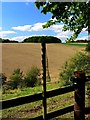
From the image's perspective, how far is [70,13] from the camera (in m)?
9.41

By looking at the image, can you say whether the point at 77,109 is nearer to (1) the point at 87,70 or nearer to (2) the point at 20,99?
(2) the point at 20,99

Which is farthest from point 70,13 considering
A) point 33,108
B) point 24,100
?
point 24,100

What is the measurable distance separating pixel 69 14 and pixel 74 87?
3.36 m

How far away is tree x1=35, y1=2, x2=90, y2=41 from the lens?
Answer: 852 cm

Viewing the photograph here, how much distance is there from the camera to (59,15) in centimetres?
902

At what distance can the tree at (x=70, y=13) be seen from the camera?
8523 millimetres

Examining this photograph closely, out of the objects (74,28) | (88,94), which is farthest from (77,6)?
(88,94)

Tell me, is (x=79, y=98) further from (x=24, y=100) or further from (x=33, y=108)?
(x=33, y=108)

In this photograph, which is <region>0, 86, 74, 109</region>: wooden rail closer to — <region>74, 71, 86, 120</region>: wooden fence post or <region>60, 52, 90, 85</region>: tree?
<region>74, 71, 86, 120</region>: wooden fence post

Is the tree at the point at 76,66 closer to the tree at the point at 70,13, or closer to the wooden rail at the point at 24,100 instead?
the tree at the point at 70,13

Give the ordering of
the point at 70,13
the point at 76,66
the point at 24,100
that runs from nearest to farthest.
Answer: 1. the point at 24,100
2. the point at 70,13
3. the point at 76,66

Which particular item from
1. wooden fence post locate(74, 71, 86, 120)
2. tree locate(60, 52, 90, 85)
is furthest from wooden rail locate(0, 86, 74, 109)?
tree locate(60, 52, 90, 85)

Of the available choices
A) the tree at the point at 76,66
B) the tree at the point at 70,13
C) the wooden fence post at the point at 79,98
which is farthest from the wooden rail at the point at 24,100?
the tree at the point at 76,66

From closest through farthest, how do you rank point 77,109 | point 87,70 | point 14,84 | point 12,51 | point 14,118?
point 77,109 → point 14,118 → point 87,70 → point 14,84 → point 12,51
